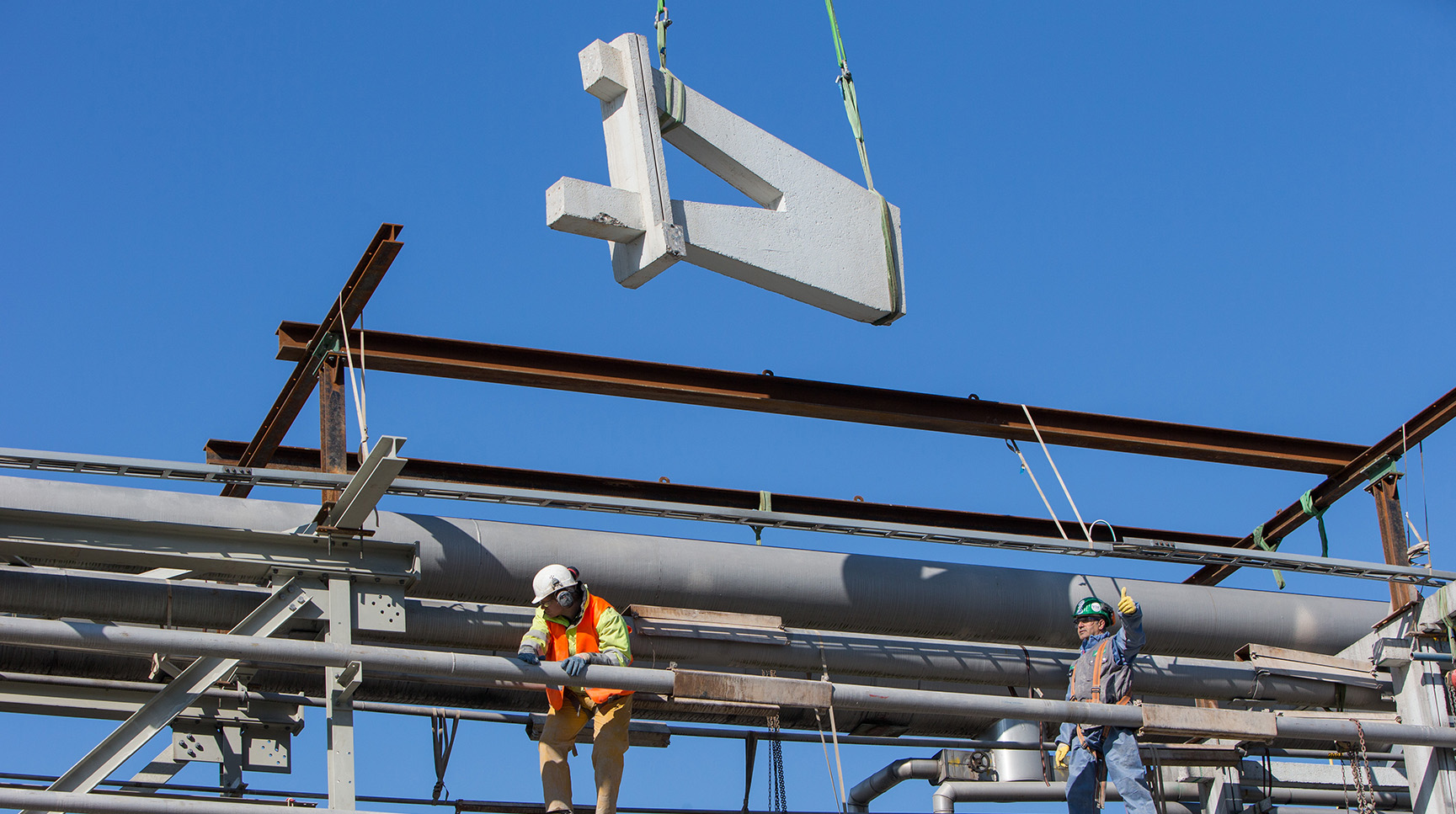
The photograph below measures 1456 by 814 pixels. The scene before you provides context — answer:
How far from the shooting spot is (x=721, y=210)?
1056 cm

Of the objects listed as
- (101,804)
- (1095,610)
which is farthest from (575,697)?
(1095,610)

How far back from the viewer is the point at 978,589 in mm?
12430

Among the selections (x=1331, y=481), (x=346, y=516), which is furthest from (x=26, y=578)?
(x=1331, y=481)

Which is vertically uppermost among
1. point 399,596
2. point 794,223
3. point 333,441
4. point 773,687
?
point 794,223

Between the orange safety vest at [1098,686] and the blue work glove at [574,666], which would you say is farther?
the orange safety vest at [1098,686]

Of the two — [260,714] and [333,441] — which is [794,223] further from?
[260,714]

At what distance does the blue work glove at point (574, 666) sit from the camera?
29.9ft

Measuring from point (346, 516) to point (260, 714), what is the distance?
1.64 meters

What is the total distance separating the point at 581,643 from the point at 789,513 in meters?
2.97

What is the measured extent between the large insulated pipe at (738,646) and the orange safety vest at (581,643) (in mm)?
1157

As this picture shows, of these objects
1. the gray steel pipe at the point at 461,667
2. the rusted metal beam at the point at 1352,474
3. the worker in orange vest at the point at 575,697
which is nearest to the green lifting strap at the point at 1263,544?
the rusted metal beam at the point at 1352,474

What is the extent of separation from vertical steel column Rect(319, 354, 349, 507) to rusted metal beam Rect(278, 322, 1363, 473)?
9.2 inches

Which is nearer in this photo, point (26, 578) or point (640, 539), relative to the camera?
point (26, 578)

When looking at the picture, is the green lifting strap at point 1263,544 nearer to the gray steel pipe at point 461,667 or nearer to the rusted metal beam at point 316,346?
the gray steel pipe at point 461,667
